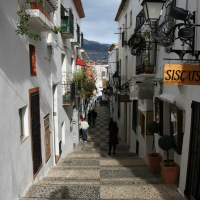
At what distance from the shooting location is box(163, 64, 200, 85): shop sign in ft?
16.7

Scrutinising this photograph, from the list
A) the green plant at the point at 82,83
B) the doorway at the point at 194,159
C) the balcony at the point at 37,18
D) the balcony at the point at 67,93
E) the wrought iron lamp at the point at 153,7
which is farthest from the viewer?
the green plant at the point at 82,83

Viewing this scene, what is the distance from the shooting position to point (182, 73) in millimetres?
5098

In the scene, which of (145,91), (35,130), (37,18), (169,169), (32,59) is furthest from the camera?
(145,91)

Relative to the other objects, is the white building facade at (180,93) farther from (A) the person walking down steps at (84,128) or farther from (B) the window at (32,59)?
(A) the person walking down steps at (84,128)

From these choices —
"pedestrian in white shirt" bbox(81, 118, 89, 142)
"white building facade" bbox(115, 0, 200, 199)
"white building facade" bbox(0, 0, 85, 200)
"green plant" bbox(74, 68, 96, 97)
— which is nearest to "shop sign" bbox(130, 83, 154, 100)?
"white building facade" bbox(115, 0, 200, 199)

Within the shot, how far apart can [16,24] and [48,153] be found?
16.5ft

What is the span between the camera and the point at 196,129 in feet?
19.6

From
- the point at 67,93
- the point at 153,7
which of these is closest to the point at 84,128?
the point at 67,93

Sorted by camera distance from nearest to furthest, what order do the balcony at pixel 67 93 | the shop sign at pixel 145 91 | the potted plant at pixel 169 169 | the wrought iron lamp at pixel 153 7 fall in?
the wrought iron lamp at pixel 153 7 → the potted plant at pixel 169 169 → the shop sign at pixel 145 91 → the balcony at pixel 67 93

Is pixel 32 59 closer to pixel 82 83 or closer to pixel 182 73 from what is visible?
pixel 182 73

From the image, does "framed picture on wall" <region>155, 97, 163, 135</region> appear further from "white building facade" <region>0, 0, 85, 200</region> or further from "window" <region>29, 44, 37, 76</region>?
"window" <region>29, 44, 37, 76</region>

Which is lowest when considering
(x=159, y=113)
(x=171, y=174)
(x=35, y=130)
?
(x=171, y=174)

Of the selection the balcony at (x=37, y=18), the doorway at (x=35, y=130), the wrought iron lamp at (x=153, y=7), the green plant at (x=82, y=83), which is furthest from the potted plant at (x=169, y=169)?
the green plant at (x=82, y=83)

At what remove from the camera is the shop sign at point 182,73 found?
5.08 meters
